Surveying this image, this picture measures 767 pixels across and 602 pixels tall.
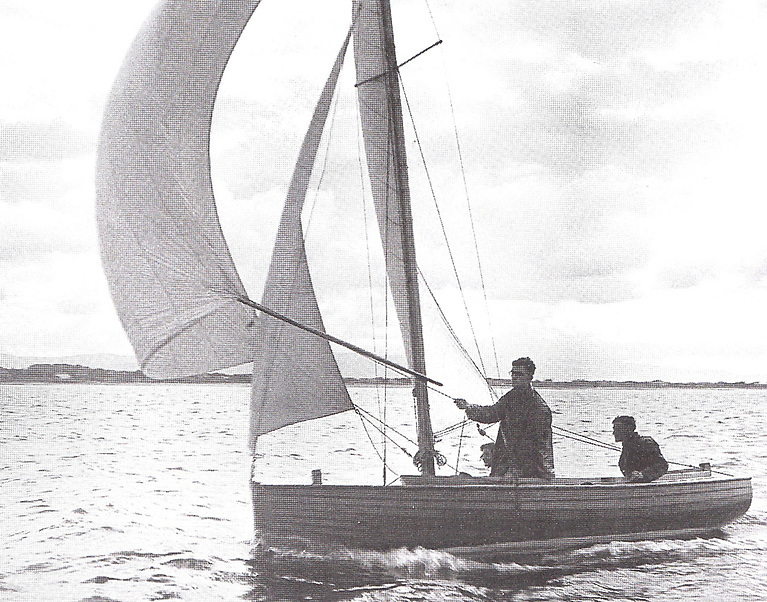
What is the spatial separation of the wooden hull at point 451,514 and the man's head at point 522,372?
1.22m

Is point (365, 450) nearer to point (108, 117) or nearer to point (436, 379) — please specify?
point (436, 379)

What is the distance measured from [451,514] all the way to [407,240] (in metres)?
3.79

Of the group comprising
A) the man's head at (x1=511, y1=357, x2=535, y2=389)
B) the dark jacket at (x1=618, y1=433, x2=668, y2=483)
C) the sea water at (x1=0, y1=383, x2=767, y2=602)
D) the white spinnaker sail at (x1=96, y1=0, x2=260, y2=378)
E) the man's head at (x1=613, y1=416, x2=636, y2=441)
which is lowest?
the sea water at (x1=0, y1=383, x2=767, y2=602)

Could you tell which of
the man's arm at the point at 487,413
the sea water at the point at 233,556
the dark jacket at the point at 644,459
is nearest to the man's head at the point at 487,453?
the sea water at the point at 233,556

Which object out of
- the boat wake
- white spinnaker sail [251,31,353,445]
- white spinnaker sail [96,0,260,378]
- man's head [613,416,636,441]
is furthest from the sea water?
white spinnaker sail [96,0,260,378]

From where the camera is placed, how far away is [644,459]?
39.0 ft

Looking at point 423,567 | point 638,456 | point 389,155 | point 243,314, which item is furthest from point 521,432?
point 389,155

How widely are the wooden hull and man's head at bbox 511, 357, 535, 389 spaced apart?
1223 mm

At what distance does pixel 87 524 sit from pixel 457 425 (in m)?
6.52

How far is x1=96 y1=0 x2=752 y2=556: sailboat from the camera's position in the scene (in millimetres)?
10492

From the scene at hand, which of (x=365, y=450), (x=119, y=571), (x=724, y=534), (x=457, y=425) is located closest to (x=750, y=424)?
(x=365, y=450)

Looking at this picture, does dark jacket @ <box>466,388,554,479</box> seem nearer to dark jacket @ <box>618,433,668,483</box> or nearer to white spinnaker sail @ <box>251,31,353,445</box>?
dark jacket @ <box>618,433,668,483</box>

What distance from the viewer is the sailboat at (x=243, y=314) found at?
34.4 ft

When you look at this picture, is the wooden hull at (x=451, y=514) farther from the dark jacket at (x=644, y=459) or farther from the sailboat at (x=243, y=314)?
the dark jacket at (x=644, y=459)
